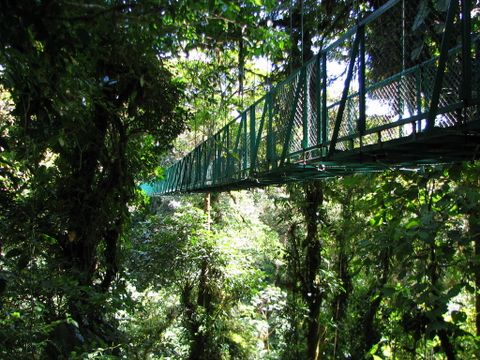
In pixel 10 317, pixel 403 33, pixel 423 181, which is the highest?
pixel 403 33

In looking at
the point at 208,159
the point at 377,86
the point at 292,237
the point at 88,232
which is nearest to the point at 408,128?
the point at 377,86

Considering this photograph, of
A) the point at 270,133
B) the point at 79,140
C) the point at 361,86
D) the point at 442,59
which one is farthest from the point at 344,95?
A: the point at 79,140

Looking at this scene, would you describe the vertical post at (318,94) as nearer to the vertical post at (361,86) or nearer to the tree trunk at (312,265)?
the vertical post at (361,86)

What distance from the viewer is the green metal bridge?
146 centimetres

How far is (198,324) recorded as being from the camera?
235 inches

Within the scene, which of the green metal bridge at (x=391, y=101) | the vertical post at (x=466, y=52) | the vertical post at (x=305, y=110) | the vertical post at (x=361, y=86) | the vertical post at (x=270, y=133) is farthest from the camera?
the vertical post at (x=270, y=133)

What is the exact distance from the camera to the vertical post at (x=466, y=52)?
134 cm

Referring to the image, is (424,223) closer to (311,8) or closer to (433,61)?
(433,61)

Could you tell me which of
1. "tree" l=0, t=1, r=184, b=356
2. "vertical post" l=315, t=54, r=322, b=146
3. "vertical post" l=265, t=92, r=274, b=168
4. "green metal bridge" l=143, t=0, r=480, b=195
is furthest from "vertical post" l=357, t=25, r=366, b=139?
"vertical post" l=265, t=92, r=274, b=168

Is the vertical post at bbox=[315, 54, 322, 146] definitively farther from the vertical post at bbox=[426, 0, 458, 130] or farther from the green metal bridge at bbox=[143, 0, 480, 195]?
the vertical post at bbox=[426, 0, 458, 130]

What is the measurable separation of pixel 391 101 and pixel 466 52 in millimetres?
566

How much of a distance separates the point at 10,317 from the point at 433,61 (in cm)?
188

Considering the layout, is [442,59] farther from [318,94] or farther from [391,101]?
[318,94]

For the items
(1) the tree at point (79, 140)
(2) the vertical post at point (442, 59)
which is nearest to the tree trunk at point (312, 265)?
(1) the tree at point (79, 140)
